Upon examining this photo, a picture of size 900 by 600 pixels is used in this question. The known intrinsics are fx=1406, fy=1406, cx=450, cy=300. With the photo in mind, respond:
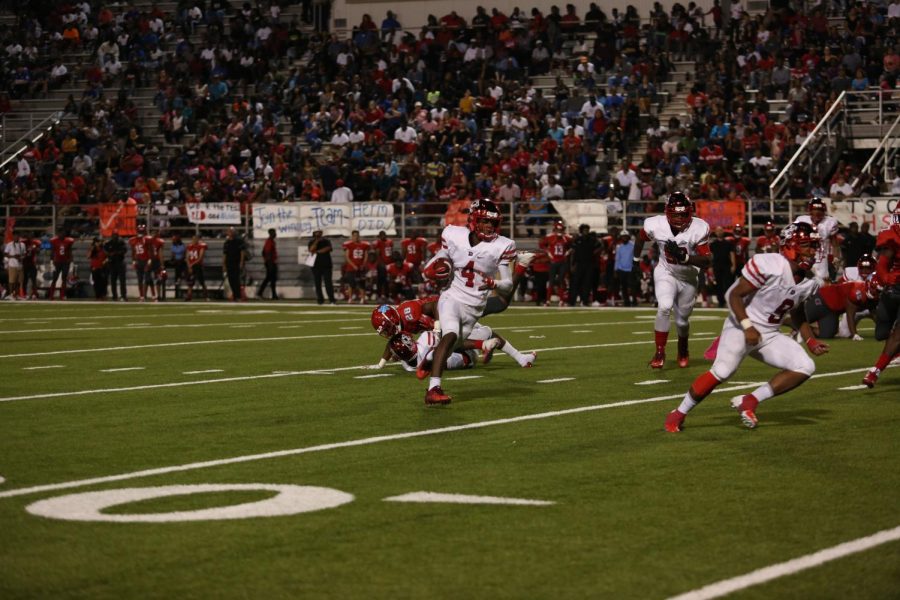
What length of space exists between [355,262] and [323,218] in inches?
78.7

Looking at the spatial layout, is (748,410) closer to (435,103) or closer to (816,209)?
(816,209)

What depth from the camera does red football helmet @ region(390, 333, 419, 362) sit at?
41.3 feet

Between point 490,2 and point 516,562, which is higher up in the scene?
point 490,2

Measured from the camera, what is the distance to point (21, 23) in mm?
42188

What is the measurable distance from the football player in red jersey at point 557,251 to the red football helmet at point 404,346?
14809mm

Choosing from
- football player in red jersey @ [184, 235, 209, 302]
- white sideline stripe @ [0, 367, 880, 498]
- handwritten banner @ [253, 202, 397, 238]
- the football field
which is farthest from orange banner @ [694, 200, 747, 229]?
white sideline stripe @ [0, 367, 880, 498]

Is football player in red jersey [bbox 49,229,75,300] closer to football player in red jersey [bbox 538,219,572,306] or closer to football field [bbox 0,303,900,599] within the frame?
football player in red jersey [bbox 538,219,572,306]

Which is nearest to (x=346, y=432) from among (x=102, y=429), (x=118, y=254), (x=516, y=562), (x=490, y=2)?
(x=102, y=429)

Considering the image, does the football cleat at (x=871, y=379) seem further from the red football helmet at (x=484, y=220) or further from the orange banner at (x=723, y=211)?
the orange banner at (x=723, y=211)

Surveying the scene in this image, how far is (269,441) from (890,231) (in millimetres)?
5992

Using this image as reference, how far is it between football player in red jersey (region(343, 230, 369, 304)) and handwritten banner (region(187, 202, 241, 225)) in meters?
3.59

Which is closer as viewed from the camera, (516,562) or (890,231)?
(516,562)

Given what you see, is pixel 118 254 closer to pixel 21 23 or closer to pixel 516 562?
pixel 21 23

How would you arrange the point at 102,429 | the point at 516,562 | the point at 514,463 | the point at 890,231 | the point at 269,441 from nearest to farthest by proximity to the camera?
the point at 516,562, the point at 514,463, the point at 269,441, the point at 102,429, the point at 890,231
